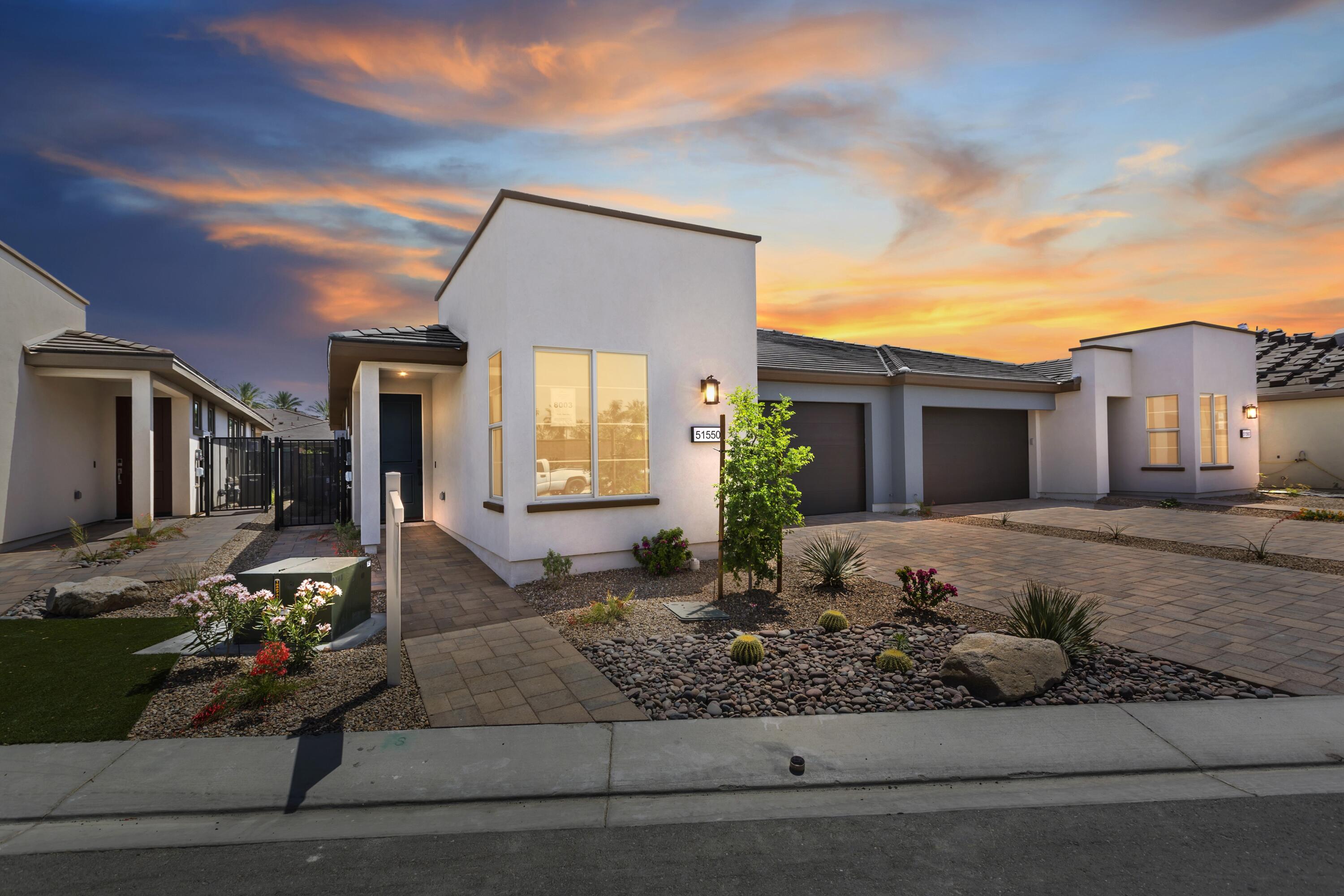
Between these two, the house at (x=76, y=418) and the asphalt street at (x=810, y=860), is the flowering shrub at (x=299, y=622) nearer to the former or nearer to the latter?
the asphalt street at (x=810, y=860)

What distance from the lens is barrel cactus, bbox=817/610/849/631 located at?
521 centimetres

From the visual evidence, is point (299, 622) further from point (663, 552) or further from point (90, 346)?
point (90, 346)

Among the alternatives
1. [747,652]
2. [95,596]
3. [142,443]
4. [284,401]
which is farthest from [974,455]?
[284,401]

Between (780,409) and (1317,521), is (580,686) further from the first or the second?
(1317,521)

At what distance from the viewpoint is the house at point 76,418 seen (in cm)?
956

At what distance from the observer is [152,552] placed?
28.9 ft

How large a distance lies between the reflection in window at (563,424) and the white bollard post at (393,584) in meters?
3.00

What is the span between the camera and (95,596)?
5934 mm

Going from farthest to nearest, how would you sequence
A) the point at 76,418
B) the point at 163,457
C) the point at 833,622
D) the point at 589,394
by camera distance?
the point at 163,457 → the point at 76,418 → the point at 589,394 → the point at 833,622

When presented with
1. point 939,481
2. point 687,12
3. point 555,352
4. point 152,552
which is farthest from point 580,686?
point 939,481

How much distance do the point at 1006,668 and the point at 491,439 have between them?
6.33 meters

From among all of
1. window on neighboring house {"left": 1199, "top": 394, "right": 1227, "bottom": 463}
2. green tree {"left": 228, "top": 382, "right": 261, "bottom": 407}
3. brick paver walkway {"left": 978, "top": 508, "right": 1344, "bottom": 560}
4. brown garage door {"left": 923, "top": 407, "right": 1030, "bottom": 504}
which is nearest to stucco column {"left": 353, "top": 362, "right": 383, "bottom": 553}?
brown garage door {"left": 923, "top": 407, "right": 1030, "bottom": 504}

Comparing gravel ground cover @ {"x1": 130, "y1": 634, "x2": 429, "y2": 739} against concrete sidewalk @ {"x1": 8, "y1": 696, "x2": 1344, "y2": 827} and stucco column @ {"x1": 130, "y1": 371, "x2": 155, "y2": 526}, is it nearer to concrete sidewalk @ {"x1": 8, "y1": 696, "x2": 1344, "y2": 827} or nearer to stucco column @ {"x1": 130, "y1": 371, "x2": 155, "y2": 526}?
concrete sidewalk @ {"x1": 8, "y1": 696, "x2": 1344, "y2": 827}

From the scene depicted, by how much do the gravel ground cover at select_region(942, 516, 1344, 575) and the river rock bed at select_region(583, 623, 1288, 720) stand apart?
5154 millimetres
